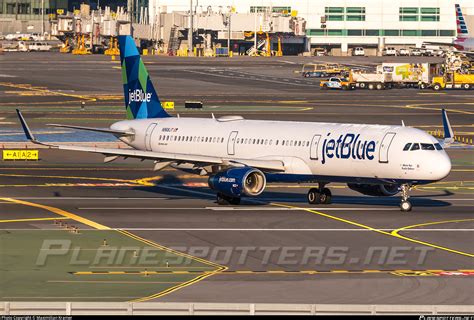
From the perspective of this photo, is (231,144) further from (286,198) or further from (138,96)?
(138,96)

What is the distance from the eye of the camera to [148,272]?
156 feet

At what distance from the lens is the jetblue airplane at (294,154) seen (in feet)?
213

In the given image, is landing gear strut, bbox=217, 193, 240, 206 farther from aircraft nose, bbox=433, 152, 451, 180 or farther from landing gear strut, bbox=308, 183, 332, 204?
aircraft nose, bbox=433, 152, 451, 180

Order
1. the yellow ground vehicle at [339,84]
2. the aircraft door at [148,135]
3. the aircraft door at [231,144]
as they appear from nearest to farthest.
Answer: the aircraft door at [231,144] < the aircraft door at [148,135] < the yellow ground vehicle at [339,84]

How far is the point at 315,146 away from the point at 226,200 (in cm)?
670

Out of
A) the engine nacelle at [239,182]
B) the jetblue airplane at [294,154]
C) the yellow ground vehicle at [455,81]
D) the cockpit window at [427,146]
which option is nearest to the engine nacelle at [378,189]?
the jetblue airplane at [294,154]

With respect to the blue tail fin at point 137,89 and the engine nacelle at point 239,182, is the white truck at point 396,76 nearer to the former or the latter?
the blue tail fin at point 137,89

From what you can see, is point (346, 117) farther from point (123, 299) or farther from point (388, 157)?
point (123, 299)

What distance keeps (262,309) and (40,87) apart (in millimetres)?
156854

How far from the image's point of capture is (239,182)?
66.3 m

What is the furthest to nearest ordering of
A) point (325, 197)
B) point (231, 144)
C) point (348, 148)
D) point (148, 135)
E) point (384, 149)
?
point (148, 135)
point (231, 144)
point (325, 197)
point (348, 148)
point (384, 149)

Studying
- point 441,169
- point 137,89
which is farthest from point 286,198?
point 441,169

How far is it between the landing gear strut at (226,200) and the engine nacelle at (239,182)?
109 inches

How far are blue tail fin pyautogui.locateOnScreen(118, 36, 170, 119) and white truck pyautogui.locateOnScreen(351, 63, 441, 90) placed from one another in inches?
4526
